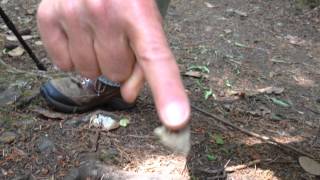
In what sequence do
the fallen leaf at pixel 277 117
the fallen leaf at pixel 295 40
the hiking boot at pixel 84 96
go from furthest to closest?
the fallen leaf at pixel 295 40, the fallen leaf at pixel 277 117, the hiking boot at pixel 84 96

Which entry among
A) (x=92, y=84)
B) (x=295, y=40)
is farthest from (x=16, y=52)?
(x=295, y=40)

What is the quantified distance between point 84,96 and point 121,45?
4.00 ft

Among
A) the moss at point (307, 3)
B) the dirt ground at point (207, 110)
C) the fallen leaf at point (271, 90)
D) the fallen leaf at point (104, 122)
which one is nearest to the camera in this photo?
the dirt ground at point (207, 110)

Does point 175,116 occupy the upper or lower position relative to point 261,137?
upper

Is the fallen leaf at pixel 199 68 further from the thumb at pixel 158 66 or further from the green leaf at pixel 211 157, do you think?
the thumb at pixel 158 66

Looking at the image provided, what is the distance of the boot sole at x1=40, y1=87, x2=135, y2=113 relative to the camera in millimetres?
1793

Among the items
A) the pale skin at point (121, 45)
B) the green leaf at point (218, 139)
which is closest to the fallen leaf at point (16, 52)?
the green leaf at point (218, 139)

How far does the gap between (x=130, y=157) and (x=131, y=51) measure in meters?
1.00

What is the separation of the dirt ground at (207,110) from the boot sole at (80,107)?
30mm

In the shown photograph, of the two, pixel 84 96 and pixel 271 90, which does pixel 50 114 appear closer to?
pixel 84 96

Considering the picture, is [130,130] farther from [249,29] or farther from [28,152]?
[249,29]

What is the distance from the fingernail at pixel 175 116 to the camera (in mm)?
505

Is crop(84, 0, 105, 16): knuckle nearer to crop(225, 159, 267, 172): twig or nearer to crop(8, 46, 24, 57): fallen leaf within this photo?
crop(225, 159, 267, 172): twig

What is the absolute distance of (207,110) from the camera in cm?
195
